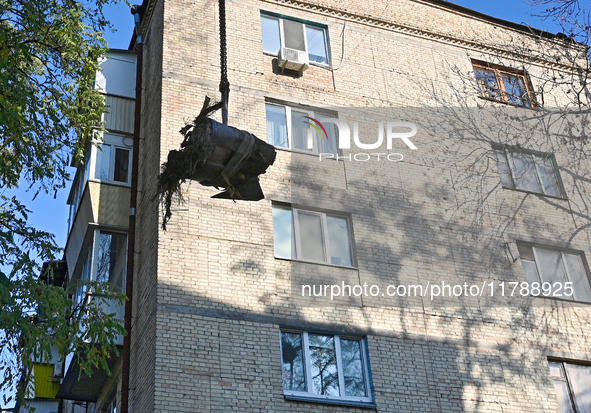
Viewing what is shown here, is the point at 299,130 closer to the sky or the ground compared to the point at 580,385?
closer to the sky

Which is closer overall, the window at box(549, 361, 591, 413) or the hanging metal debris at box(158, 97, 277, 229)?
the hanging metal debris at box(158, 97, 277, 229)

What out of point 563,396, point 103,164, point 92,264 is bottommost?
point 563,396

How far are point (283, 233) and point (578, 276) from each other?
6251mm

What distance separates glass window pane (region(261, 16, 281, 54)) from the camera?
15328 millimetres

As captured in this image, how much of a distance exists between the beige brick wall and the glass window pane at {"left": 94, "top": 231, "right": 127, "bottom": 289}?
0.63m

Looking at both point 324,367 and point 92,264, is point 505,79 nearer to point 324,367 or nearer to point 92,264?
point 324,367

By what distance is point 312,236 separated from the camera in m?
13.1

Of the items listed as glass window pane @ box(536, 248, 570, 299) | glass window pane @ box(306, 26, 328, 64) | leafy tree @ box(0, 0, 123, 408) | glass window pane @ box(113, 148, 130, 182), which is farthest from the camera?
glass window pane @ box(306, 26, 328, 64)

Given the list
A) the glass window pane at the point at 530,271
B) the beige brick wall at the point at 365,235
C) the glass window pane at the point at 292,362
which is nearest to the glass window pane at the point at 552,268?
the glass window pane at the point at 530,271

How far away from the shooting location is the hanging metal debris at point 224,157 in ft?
28.5

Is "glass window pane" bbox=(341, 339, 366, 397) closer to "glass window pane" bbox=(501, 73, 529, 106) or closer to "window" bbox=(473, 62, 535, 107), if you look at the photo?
"window" bbox=(473, 62, 535, 107)

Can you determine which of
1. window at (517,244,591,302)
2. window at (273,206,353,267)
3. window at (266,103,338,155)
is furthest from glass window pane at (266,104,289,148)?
window at (517,244,591,302)

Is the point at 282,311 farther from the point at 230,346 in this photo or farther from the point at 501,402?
the point at 501,402

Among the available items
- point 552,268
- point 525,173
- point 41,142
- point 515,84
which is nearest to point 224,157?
point 41,142
